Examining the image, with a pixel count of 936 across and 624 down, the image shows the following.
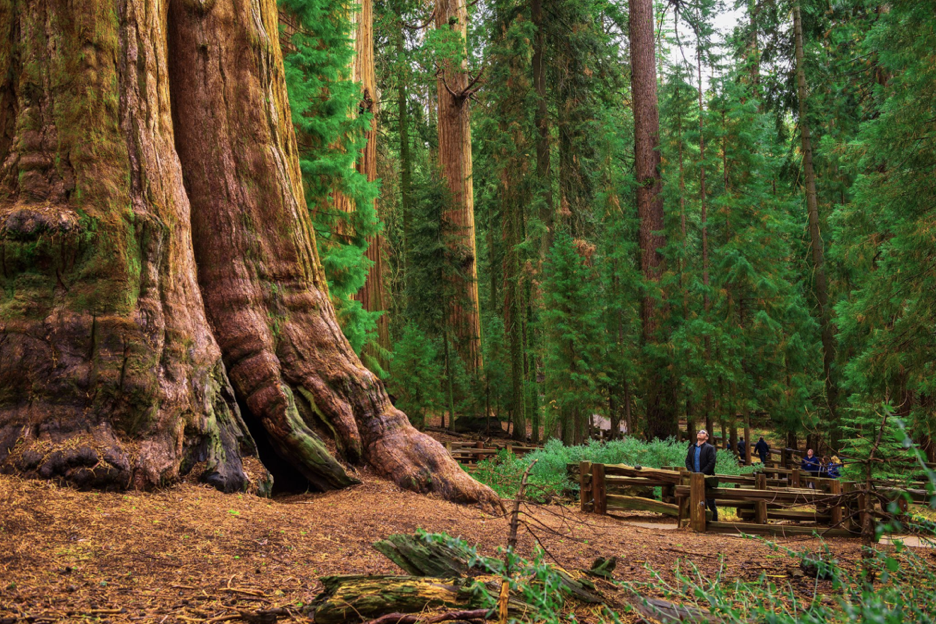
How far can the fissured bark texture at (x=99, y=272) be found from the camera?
5.40 meters

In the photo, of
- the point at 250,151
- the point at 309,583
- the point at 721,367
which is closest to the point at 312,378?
the point at 250,151

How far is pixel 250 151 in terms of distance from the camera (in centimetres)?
781

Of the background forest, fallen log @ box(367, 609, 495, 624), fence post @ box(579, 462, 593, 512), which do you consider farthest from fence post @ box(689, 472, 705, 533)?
fallen log @ box(367, 609, 495, 624)

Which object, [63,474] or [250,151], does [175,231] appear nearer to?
[250,151]

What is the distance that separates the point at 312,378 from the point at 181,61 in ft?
12.9

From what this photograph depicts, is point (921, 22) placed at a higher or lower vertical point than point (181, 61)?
higher

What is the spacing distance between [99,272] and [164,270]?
24.6 inches

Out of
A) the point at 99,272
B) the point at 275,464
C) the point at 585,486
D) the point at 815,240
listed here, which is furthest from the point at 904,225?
the point at 99,272

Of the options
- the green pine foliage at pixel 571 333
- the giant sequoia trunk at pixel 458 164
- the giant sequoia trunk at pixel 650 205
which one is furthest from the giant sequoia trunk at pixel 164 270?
the giant sequoia trunk at pixel 458 164

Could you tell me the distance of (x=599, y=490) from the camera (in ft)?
38.2

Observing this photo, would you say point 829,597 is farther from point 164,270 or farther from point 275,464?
point 164,270

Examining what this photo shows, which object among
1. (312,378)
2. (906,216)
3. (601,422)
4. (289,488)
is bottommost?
(601,422)

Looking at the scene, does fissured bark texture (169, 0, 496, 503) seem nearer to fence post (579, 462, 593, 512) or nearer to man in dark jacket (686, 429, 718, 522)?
fence post (579, 462, 593, 512)

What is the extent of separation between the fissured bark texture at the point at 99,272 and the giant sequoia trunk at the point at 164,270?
0.05 ft
